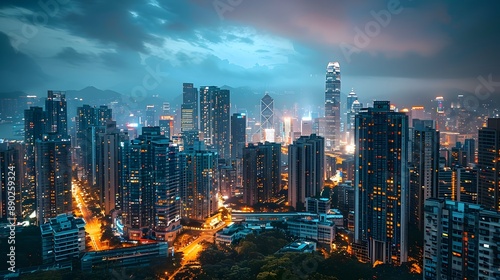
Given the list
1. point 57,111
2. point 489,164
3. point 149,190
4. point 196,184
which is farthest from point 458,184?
point 57,111

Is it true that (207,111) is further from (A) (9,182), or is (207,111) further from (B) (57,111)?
(A) (9,182)

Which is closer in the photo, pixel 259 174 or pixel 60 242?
pixel 60 242

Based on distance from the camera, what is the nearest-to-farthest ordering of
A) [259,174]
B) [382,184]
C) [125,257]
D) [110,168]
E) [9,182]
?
[125,257] → [382,184] → [9,182] → [110,168] → [259,174]

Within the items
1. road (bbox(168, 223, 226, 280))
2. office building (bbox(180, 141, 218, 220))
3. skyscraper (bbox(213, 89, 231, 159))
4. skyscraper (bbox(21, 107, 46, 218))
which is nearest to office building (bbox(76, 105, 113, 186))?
skyscraper (bbox(21, 107, 46, 218))

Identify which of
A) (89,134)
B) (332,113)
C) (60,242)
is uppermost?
(332,113)

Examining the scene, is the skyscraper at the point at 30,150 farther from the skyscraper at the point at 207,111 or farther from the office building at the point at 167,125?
the skyscraper at the point at 207,111

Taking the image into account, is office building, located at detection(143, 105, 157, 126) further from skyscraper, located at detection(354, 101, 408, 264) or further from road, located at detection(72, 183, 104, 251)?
skyscraper, located at detection(354, 101, 408, 264)

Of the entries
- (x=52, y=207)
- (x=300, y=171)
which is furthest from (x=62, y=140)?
(x=300, y=171)

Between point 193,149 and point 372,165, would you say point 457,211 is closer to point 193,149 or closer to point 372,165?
point 372,165
